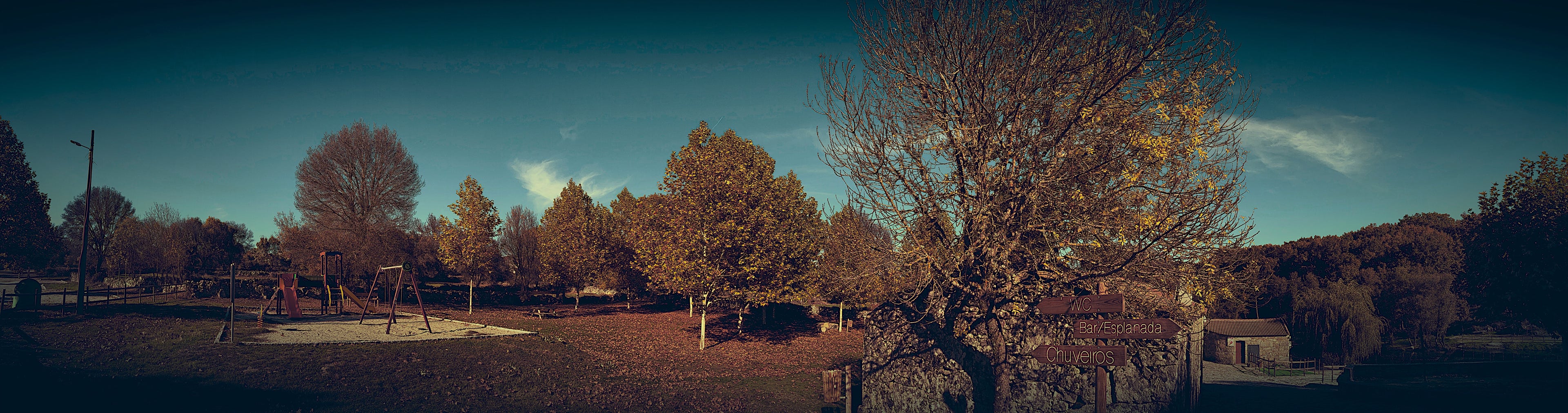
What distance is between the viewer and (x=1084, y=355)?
8.59 m

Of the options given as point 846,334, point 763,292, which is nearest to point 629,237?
point 763,292

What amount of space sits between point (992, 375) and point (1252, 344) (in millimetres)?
40019

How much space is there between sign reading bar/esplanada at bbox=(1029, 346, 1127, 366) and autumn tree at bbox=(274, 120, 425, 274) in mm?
39229

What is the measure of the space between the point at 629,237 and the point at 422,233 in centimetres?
2187

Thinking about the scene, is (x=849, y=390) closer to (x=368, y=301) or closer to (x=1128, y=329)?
(x=1128, y=329)

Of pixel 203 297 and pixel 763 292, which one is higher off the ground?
pixel 763 292

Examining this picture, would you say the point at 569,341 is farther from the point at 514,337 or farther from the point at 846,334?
the point at 846,334

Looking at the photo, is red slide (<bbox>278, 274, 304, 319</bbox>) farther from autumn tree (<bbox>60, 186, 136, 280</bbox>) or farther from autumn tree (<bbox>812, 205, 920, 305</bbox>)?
autumn tree (<bbox>60, 186, 136, 280</bbox>)

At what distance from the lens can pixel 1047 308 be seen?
29.5ft

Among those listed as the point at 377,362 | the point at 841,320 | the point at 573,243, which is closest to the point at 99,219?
the point at 573,243

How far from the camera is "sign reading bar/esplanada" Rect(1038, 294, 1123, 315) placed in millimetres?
8422

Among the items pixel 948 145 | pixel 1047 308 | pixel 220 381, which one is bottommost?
pixel 220 381

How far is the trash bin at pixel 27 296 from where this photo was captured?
2008cm

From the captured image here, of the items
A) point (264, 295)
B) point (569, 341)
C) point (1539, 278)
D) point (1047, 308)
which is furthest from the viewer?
point (264, 295)
